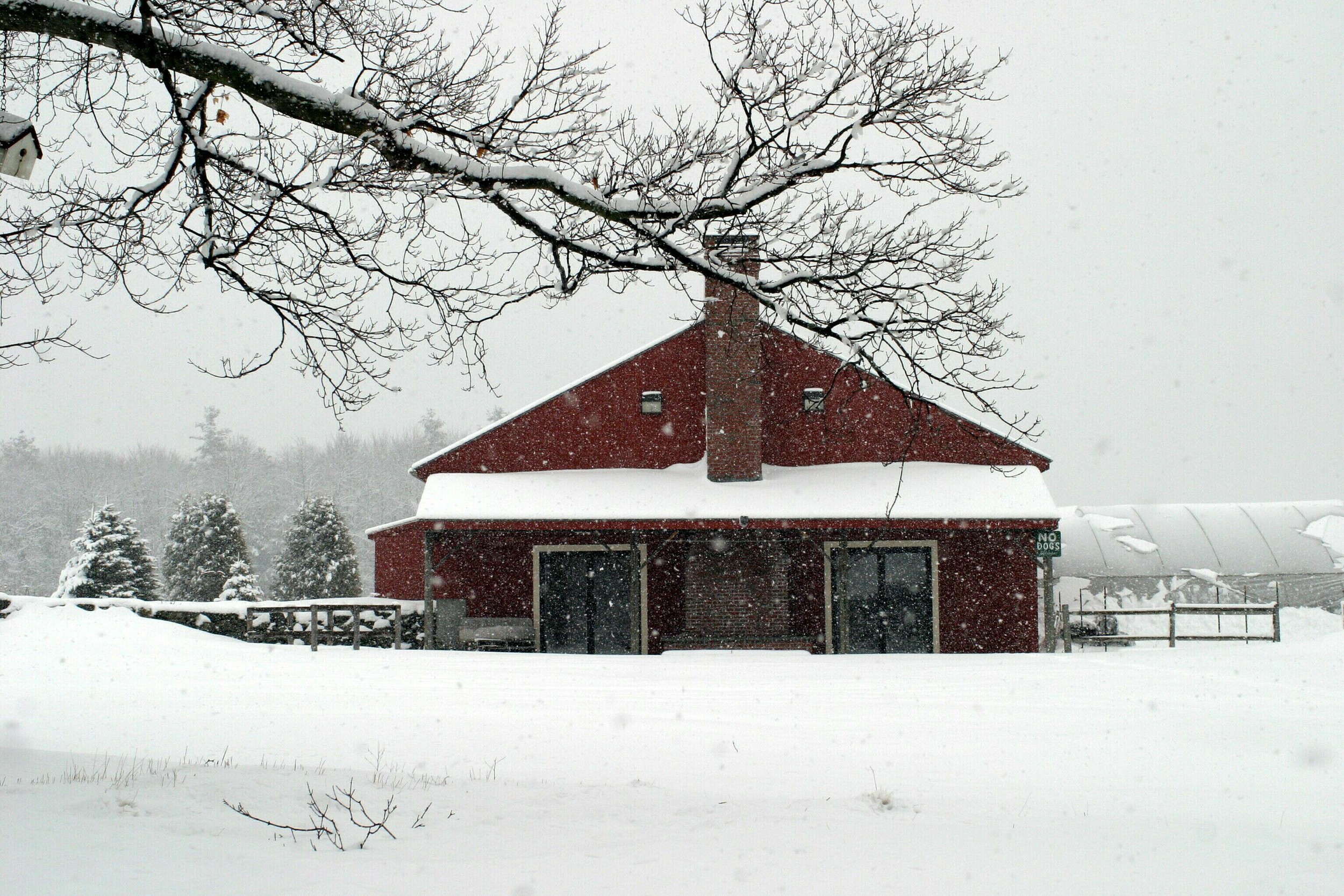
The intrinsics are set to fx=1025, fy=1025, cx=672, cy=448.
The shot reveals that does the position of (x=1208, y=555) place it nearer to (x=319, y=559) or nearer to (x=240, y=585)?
(x=319, y=559)

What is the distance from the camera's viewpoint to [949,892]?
3990 mm

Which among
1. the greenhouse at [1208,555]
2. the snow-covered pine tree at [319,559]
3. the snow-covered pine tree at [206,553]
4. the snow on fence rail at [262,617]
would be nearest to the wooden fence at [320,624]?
the snow on fence rail at [262,617]

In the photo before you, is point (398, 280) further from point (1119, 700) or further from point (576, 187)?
point (1119, 700)

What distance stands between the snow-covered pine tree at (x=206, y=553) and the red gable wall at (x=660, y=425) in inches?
565

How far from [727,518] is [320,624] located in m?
7.99

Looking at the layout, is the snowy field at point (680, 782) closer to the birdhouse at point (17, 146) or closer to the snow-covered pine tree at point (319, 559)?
the birdhouse at point (17, 146)

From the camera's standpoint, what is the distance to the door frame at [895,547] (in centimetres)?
1941

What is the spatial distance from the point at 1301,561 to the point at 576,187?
28.6m

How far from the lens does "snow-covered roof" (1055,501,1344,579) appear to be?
28.7 m

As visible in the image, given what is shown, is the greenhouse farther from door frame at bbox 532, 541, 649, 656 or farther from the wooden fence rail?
door frame at bbox 532, 541, 649, 656

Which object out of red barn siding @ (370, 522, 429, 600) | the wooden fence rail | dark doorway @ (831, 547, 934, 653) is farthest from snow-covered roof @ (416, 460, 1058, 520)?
red barn siding @ (370, 522, 429, 600)

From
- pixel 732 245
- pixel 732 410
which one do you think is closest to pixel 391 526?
pixel 732 410

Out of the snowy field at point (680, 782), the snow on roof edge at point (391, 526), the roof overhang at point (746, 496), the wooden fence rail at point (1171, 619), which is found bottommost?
the wooden fence rail at point (1171, 619)

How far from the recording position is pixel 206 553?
31.7 meters
